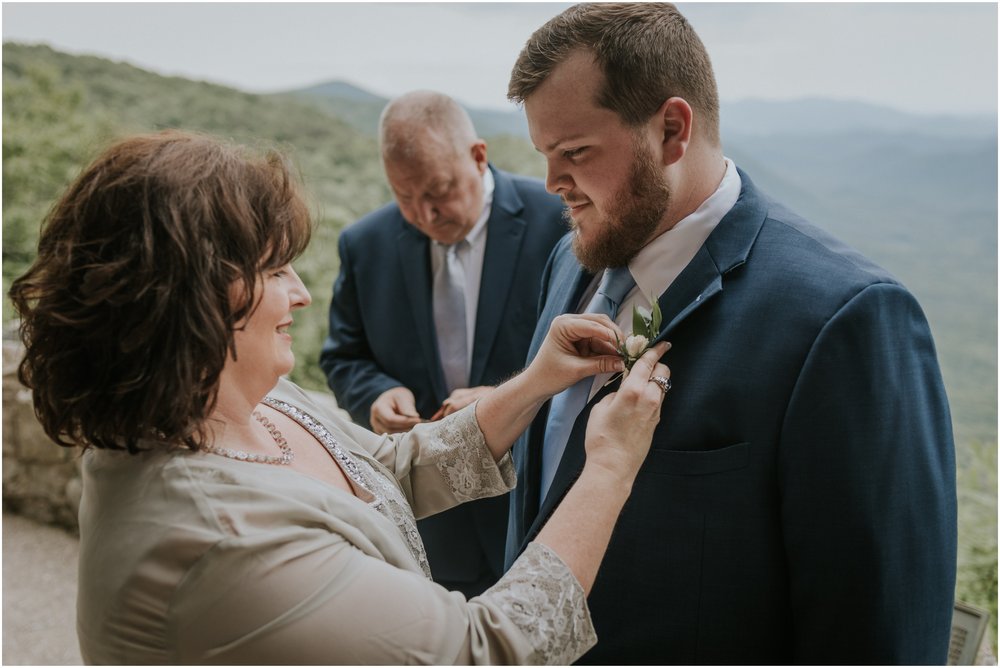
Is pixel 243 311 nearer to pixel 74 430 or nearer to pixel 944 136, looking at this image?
pixel 74 430

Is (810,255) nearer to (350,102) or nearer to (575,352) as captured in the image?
(575,352)

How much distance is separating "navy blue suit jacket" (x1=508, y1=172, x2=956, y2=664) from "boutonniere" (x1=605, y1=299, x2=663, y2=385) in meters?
0.03

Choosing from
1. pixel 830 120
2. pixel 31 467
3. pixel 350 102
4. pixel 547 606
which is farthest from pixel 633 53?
pixel 350 102

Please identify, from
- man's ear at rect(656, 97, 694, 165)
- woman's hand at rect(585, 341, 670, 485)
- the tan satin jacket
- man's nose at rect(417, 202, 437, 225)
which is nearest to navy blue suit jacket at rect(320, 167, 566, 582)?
man's nose at rect(417, 202, 437, 225)

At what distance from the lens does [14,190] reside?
6.42 m

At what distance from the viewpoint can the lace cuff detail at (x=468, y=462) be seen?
1834mm

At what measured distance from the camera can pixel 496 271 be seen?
2855 mm

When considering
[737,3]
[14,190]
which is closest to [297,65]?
[14,190]

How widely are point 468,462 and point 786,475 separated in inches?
28.9

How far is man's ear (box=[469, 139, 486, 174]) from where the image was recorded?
289 centimetres

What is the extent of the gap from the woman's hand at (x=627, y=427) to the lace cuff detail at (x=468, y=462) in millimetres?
443

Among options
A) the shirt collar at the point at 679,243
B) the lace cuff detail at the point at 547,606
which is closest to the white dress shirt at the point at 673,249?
the shirt collar at the point at 679,243

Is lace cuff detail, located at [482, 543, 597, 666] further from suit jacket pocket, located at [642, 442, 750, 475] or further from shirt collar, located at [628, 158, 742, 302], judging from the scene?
shirt collar, located at [628, 158, 742, 302]

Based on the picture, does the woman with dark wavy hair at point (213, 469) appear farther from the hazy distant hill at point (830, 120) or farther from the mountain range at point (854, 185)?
the hazy distant hill at point (830, 120)
